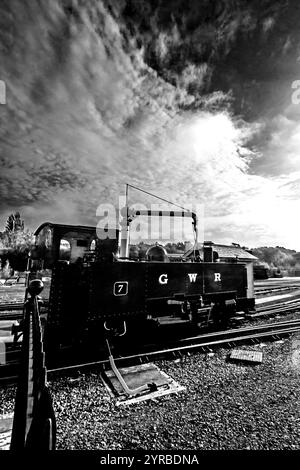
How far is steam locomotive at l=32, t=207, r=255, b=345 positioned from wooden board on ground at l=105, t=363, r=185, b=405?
46.5 inches

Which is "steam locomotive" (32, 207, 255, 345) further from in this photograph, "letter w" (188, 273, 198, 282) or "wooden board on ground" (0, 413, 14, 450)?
"wooden board on ground" (0, 413, 14, 450)

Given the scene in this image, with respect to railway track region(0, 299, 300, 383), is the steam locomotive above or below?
above

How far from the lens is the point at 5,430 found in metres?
3.22

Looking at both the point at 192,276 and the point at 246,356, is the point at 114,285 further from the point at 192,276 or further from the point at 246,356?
the point at 246,356

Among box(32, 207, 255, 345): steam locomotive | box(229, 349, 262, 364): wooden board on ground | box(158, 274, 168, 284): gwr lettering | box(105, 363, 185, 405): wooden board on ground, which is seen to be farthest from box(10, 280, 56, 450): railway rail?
box(229, 349, 262, 364): wooden board on ground

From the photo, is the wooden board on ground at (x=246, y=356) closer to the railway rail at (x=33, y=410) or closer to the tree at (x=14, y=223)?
the railway rail at (x=33, y=410)

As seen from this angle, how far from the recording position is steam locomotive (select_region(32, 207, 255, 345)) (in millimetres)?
5430

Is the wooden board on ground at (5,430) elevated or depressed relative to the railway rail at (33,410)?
depressed

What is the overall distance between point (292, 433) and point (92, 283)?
4.33 meters

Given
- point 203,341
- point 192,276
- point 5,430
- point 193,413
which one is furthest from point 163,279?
point 5,430

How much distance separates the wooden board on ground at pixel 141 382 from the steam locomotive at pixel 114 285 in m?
1.18

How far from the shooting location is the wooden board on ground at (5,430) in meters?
2.91

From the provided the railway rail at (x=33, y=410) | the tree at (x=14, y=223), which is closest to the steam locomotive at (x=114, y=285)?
the railway rail at (x=33, y=410)

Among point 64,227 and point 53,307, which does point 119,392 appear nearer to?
point 53,307
